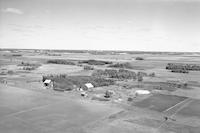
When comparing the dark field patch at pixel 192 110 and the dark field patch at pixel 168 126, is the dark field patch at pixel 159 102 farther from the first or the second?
the dark field patch at pixel 168 126

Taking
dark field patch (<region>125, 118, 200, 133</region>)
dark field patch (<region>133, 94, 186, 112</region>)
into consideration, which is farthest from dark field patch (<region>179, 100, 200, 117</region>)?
dark field patch (<region>125, 118, 200, 133</region>)

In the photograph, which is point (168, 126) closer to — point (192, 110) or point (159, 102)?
point (192, 110)

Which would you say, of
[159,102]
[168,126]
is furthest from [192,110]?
[168,126]

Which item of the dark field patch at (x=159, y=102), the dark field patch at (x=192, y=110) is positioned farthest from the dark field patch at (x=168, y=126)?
the dark field patch at (x=159, y=102)

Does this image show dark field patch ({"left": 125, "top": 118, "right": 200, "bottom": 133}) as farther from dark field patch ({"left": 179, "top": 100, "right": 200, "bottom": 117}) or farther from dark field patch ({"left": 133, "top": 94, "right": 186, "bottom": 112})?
dark field patch ({"left": 133, "top": 94, "right": 186, "bottom": 112})

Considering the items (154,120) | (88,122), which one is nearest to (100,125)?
(88,122)

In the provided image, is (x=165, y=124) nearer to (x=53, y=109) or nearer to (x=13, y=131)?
(x=53, y=109)
